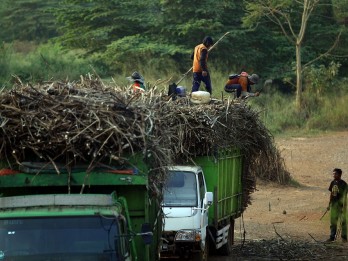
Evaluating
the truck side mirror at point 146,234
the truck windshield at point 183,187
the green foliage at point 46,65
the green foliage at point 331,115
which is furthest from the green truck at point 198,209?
the green foliage at point 331,115

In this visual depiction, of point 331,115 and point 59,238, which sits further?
point 331,115

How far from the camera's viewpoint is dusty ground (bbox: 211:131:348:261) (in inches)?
776

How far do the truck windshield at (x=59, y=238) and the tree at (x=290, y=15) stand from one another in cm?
2786

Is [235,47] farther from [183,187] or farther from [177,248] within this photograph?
[177,248]

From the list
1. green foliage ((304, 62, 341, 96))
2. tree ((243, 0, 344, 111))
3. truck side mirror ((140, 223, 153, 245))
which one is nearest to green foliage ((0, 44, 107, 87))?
tree ((243, 0, 344, 111))

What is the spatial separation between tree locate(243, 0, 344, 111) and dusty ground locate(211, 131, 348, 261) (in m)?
3.07

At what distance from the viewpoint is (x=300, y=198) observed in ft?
83.6

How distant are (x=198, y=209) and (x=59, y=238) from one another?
5.33 m

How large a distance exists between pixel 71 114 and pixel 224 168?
6500 millimetres

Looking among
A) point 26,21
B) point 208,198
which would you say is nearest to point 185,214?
point 208,198

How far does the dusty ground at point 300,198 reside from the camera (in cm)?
1972

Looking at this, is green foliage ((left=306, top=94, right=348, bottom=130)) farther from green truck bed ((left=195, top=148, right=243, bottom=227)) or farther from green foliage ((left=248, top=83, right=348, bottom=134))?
green truck bed ((left=195, top=148, right=243, bottom=227))

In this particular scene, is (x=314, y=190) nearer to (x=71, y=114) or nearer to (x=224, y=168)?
(x=224, y=168)

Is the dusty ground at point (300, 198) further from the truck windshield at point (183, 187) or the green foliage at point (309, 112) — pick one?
the truck windshield at point (183, 187)
